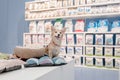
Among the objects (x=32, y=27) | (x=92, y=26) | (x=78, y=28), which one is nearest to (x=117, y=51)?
(x=92, y=26)

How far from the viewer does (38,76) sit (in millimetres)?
777

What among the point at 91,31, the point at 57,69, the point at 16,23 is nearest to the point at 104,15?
the point at 91,31

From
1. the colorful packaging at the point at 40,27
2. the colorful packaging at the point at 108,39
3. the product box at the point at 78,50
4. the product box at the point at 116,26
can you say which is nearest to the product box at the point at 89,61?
the product box at the point at 78,50

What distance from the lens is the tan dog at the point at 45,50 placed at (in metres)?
1.14

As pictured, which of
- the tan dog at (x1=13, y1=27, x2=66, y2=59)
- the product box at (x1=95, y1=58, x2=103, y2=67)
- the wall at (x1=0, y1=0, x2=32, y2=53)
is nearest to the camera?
A: the tan dog at (x1=13, y1=27, x2=66, y2=59)

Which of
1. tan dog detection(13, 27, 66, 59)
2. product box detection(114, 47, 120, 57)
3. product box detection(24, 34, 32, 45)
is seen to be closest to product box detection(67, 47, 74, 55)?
product box detection(114, 47, 120, 57)

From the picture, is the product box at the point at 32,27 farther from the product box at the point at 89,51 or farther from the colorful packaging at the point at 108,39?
the colorful packaging at the point at 108,39

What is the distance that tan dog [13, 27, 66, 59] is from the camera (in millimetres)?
1142

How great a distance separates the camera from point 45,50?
50.3 inches

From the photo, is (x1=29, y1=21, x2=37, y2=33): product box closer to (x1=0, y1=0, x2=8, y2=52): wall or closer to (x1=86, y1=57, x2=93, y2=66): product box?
(x1=0, y1=0, x2=8, y2=52): wall

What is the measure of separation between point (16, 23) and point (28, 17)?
507mm

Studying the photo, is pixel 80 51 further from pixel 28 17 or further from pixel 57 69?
pixel 57 69

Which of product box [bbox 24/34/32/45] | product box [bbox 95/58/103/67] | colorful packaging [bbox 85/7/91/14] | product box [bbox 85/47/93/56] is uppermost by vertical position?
colorful packaging [bbox 85/7/91/14]

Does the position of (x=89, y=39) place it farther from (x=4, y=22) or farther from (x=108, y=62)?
(x=4, y=22)
